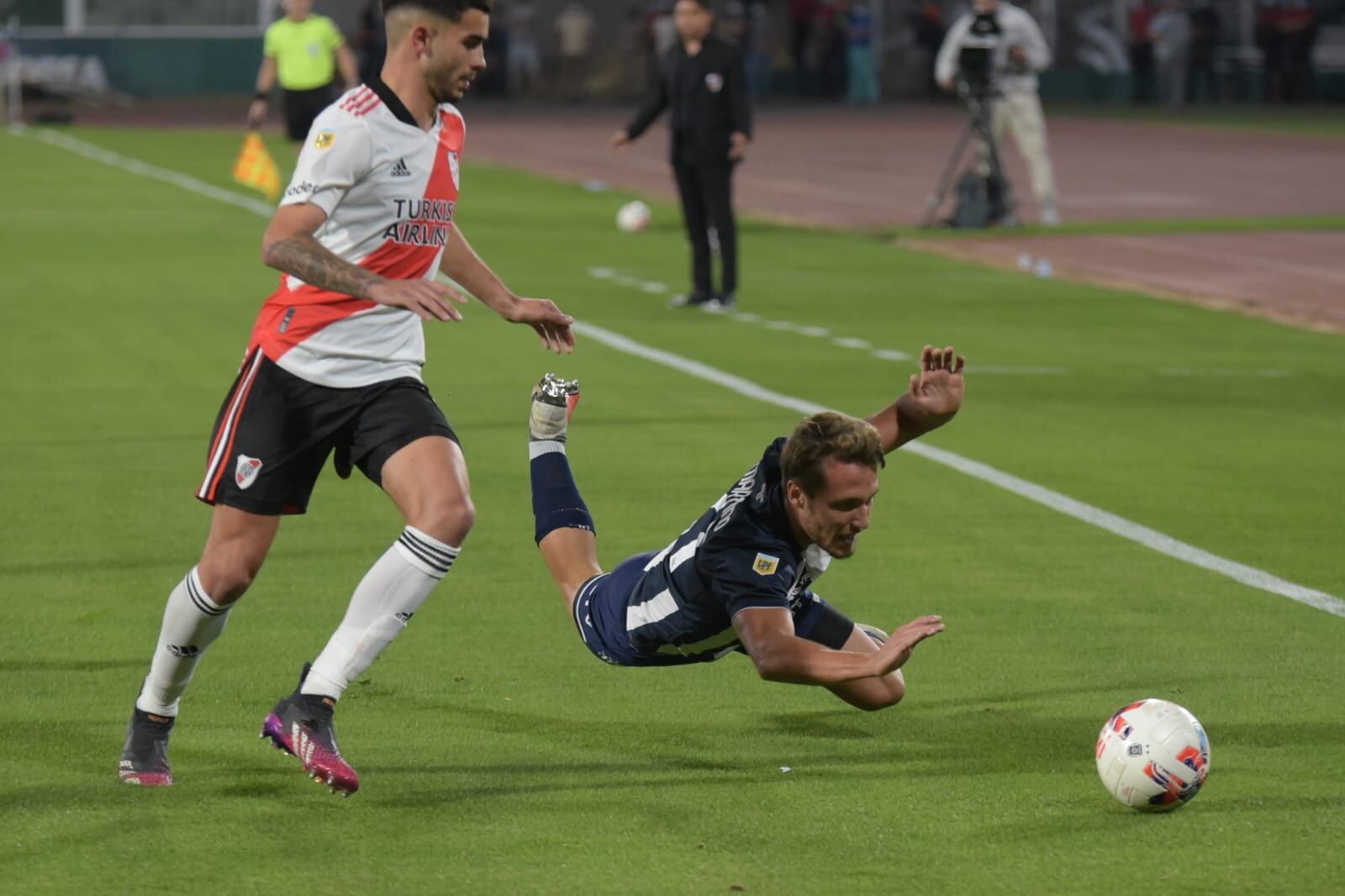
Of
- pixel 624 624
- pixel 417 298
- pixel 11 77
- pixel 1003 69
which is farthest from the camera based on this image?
pixel 11 77

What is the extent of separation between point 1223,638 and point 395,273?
3.34 metres

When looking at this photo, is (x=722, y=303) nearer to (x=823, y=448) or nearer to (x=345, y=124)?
(x=345, y=124)

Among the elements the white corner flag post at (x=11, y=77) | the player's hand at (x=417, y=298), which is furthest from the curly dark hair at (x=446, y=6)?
the white corner flag post at (x=11, y=77)

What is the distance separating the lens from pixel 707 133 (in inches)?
722

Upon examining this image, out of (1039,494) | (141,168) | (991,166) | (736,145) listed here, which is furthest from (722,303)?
(141,168)

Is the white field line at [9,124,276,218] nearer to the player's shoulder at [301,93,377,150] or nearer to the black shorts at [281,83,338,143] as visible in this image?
the black shorts at [281,83,338,143]

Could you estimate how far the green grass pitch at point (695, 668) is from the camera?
5.51 m

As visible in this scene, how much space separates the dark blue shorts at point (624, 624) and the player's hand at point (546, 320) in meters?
0.77

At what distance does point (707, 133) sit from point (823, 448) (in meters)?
12.9

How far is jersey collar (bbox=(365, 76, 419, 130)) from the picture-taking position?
5.96 metres

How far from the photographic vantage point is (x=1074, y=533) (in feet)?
31.7

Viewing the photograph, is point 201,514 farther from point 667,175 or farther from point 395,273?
point 667,175

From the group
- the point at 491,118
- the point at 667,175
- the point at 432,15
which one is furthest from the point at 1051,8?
the point at 432,15

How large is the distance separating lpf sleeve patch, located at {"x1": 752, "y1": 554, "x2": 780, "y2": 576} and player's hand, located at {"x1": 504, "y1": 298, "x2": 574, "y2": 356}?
81cm
